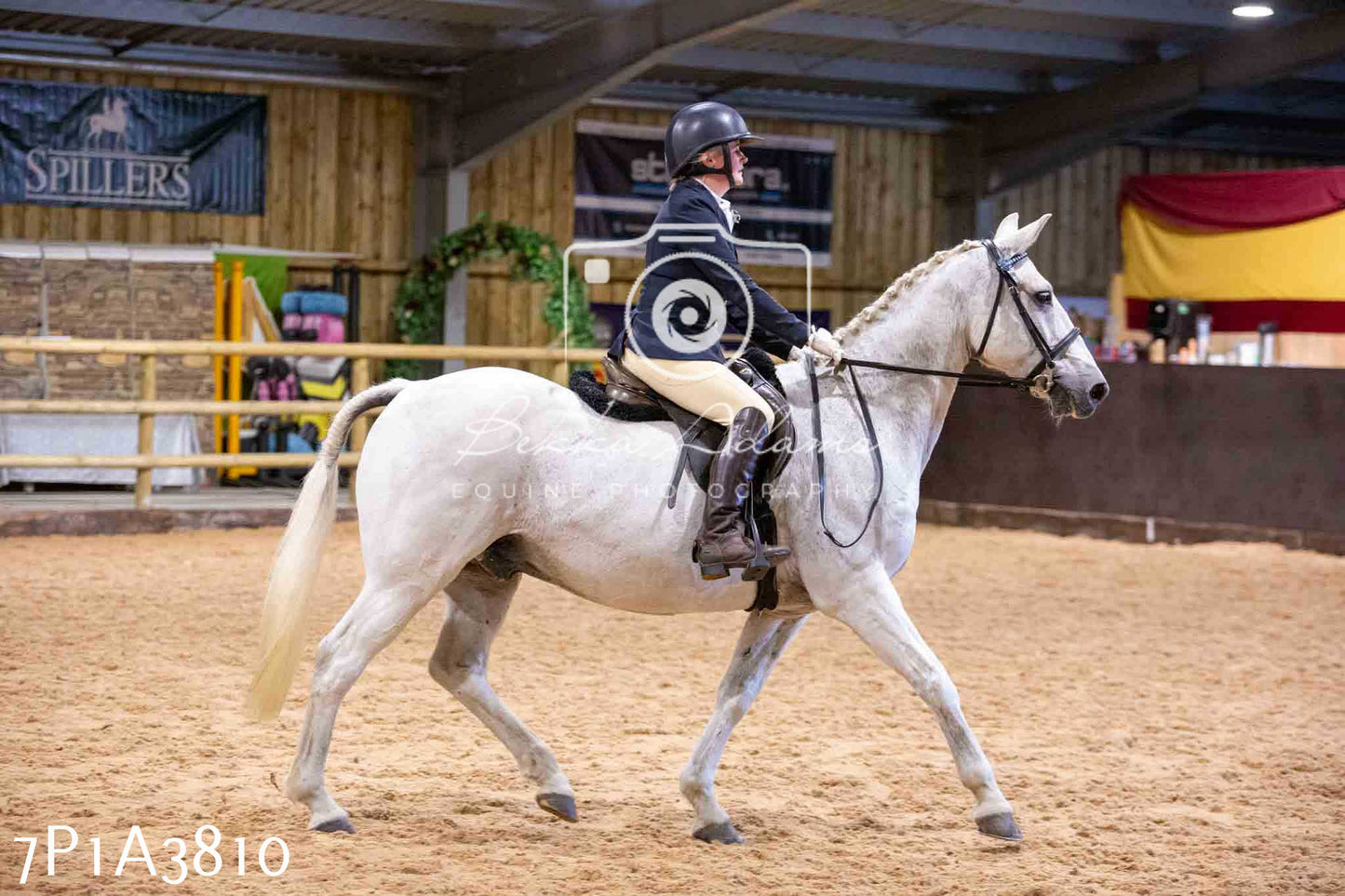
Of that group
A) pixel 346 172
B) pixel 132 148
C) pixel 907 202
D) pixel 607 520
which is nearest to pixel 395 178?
pixel 346 172

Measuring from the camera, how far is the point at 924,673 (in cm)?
418

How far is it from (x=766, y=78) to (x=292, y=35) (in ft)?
17.0

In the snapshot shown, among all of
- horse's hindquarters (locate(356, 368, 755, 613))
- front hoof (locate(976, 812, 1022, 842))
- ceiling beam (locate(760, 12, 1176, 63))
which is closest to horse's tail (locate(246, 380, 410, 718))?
horse's hindquarters (locate(356, 368, 755, 613))

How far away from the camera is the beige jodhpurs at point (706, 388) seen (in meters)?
4.25

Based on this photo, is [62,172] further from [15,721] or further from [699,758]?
[699,758]

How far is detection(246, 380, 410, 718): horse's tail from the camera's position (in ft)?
14.1

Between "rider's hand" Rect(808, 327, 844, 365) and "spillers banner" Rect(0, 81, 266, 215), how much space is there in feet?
37.8

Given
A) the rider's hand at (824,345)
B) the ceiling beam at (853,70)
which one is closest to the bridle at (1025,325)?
the rider's hand at (824,345)

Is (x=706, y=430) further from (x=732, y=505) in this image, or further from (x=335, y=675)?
(x=335, y=675)

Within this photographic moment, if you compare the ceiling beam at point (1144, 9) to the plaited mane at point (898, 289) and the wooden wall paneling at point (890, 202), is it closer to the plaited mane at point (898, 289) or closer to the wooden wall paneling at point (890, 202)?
the wooden wall paneling at point (890, 202)

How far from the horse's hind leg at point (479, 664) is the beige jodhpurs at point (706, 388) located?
799mm

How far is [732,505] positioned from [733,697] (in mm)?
683

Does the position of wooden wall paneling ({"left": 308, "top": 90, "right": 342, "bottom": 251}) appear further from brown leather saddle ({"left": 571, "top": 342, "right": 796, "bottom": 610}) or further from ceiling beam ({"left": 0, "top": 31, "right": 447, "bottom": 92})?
brown leather saddle ({"left": 571, "top": 342, "right": 796, "bottom": 610})

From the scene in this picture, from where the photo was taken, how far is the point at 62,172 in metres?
14.0
